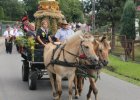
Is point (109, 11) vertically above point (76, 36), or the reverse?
point (109, 11)

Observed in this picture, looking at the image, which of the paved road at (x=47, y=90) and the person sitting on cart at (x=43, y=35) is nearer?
the paved road at (x=47, y=90)

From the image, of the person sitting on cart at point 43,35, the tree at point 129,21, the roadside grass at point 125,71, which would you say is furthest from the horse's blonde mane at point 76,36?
the tree at point 129,21

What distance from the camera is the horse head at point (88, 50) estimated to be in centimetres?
Result: 988

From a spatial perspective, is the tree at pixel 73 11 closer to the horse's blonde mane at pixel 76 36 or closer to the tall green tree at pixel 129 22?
the tall green tree at pixel 129 22

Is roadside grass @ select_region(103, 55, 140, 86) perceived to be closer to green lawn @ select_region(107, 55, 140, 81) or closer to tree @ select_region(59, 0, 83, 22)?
green lawn @ select_region(107, 55, 140, 81)

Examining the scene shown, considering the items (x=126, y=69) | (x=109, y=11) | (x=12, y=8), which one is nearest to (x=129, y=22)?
(x=109, y=11)

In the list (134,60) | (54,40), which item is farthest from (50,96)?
(134,60)

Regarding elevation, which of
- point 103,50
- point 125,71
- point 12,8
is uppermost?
point 12,8

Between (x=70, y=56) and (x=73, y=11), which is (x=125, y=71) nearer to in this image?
(x=70, y=56)

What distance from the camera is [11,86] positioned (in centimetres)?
1427

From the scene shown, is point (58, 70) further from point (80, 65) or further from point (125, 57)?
point (125, 57)

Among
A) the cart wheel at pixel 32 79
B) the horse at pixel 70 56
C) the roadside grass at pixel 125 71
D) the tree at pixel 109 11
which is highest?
the tree at pixel 109 11

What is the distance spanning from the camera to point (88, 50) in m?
9.98

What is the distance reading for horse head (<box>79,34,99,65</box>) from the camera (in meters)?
9.88
